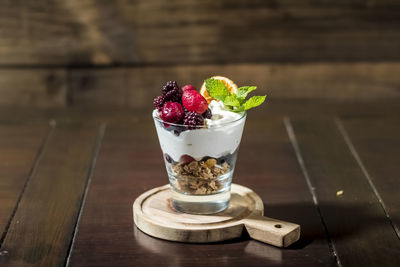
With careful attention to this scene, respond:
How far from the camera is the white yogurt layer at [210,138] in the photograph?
1.16 m

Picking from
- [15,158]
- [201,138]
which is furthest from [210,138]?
[15,158]

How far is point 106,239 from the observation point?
119 cm

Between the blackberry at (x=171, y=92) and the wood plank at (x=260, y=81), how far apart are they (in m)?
1.08

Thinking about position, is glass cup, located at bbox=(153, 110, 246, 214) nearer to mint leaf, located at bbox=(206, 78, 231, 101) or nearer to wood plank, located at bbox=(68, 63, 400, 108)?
mint leaf, located at bbox=(206, 78, 231, 101)

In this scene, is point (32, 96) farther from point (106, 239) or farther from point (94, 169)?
point (106, 239)

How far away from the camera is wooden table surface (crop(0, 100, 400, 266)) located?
113cm

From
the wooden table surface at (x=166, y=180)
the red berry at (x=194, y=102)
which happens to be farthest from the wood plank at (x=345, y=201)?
the red berry at (x=194, y=102)

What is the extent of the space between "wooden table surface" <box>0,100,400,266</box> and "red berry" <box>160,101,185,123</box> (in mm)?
220

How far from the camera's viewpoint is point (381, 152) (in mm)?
1683

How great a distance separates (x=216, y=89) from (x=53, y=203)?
426 millimetres

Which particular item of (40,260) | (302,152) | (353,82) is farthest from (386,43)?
(40,260)

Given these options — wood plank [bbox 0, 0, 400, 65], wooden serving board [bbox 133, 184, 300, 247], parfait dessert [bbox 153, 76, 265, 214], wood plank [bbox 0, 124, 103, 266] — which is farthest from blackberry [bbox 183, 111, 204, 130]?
wood plank [bbox 0, 0, 400, 65]

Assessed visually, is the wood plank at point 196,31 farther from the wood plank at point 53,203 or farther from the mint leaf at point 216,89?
the mint leaf at point 216,89

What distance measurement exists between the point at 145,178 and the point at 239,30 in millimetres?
900
